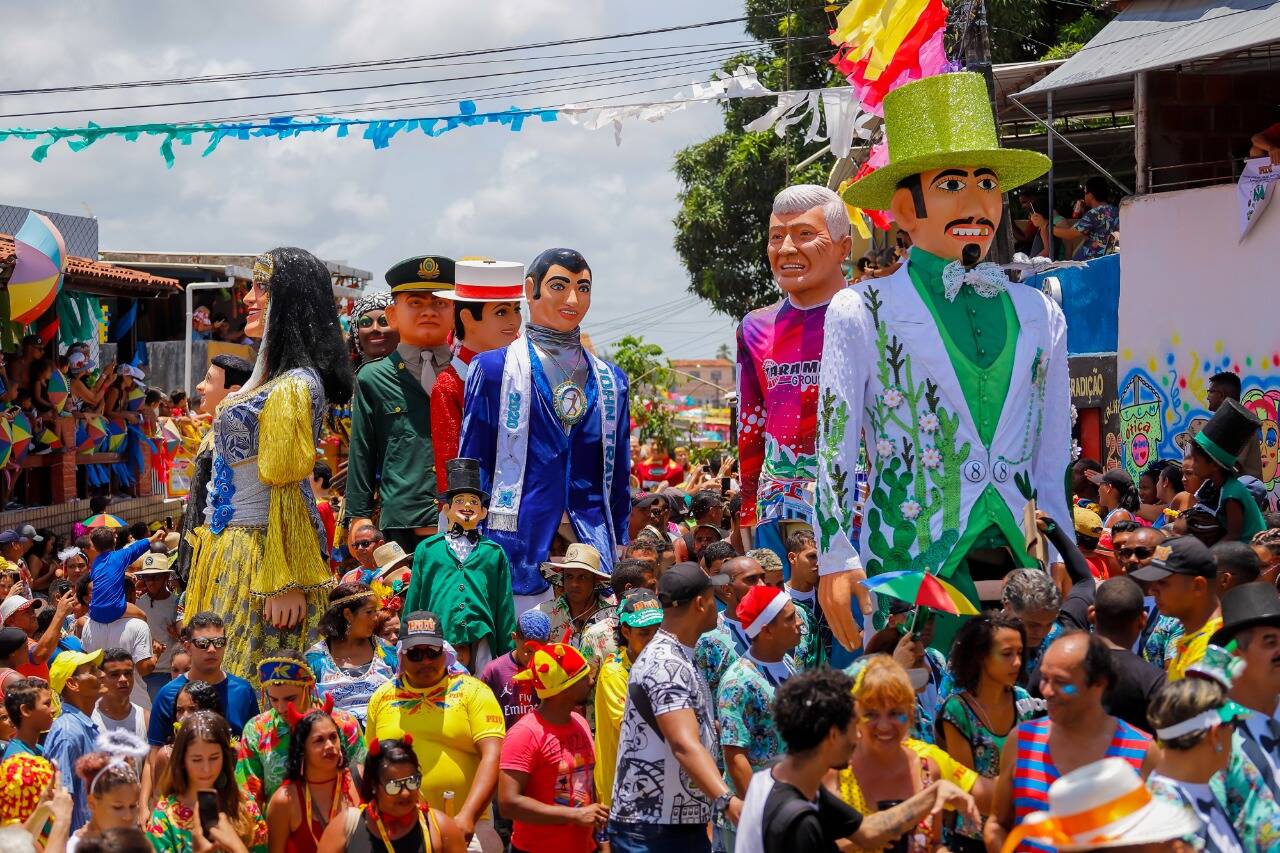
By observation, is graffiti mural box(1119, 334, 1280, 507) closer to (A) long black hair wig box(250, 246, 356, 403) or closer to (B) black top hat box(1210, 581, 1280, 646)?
(A) long black hair wig box(250, 246, 356, 403)

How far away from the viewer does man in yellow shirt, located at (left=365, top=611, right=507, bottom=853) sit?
6.32 m

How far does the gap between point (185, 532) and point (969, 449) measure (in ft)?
12.6

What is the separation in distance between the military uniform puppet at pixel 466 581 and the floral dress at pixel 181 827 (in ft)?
4.97

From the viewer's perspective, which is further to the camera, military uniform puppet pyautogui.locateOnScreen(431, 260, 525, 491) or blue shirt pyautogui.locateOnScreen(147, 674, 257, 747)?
military uniform puppet pyautogui.locateOnScreen(431, 260, 525, 491)

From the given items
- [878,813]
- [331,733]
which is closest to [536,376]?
[331,733]

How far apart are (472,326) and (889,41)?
4956 mm

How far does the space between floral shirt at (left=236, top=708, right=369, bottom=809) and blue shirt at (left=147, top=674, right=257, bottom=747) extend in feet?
2.34

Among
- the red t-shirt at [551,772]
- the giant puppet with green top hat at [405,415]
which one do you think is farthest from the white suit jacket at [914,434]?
the giant puppet with green top hat at [405,415]

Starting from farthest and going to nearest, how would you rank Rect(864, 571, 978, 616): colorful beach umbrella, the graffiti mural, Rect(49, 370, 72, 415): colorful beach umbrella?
1. Rect(49, 370, 72, 415): colorful beach umbrella
2. the graffiti mural
3. Rect(864, 571, 978, 616): colorful beach umbrella

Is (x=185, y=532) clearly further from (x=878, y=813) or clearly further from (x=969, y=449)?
(x=878, y=813)

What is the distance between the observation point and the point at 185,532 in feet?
25.4

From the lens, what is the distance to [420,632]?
6.36 meters

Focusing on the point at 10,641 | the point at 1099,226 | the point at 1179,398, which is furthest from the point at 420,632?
the point at 1099,226

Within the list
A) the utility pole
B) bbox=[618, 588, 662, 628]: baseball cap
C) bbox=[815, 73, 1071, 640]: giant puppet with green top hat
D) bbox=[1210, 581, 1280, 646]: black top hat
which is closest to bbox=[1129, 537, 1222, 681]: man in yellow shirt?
bbox=[815, 73, 1071, 640]: giant puppet with green top hat
